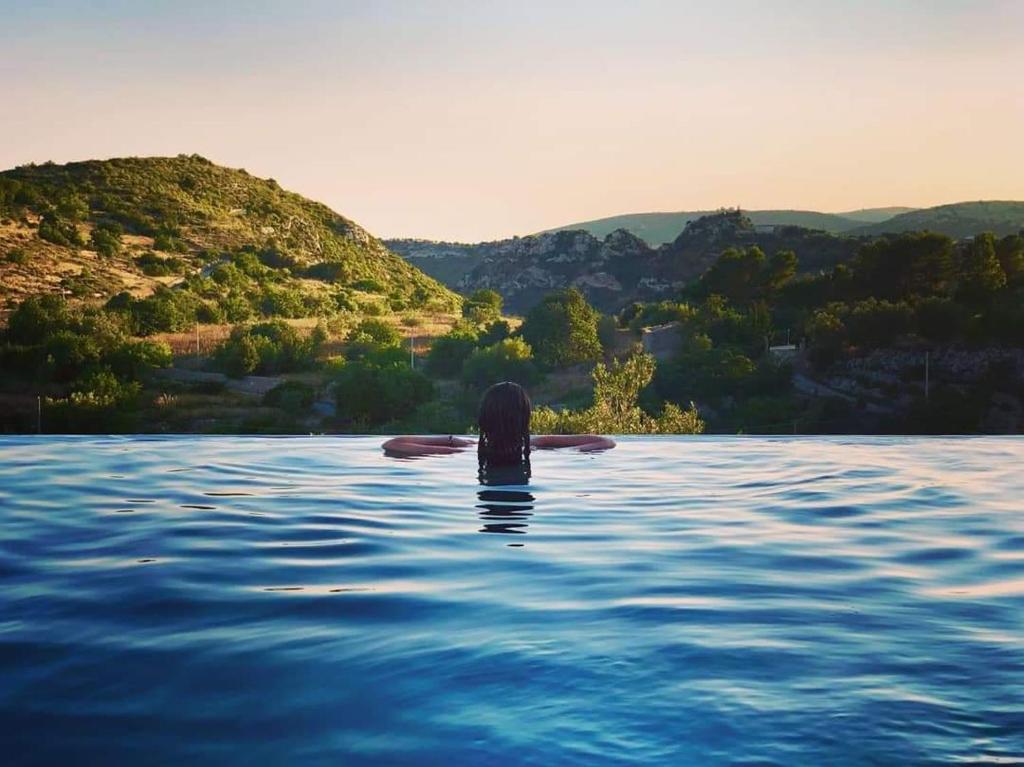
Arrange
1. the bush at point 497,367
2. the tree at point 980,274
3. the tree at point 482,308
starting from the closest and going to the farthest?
the bush at point 497,367 < the tree at point 980,274 < the tree at point 482,308

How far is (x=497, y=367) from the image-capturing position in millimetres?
31875

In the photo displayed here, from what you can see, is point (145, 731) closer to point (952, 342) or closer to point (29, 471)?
point (29, 471)

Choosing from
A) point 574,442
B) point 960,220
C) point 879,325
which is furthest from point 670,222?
point 574,442

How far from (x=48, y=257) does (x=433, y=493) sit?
154 ft

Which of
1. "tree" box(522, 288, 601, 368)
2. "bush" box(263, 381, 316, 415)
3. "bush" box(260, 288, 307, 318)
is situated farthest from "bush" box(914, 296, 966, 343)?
"bush" box(260, 288, 307, 318)

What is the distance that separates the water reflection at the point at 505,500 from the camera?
6.38 m

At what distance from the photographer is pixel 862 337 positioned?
34125 mm

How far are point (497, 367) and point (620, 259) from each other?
41759mm

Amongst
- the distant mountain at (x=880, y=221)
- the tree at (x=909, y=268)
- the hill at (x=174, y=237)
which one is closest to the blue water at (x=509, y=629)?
the tree at (x=909, y=268)

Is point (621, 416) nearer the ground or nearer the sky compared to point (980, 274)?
nearer the ground

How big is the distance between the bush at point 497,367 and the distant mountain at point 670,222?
61.6 m

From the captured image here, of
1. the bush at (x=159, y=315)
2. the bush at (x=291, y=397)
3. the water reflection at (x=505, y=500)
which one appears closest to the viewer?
the water reflection at (x=505, y=500)

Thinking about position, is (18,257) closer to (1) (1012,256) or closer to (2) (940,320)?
(2) (940,320)

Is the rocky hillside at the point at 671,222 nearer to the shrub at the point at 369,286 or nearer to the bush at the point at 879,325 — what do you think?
the shrub at the point at 369,286
